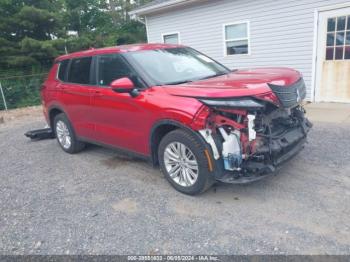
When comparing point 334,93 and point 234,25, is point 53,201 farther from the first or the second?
point 234,25

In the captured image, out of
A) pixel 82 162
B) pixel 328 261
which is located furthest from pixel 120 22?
pixel 328 261

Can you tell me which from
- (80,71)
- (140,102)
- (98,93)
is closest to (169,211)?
(140,102)

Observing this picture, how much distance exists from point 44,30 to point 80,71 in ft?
40.8

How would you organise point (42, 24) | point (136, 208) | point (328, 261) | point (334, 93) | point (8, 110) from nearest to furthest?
1. point (328, 261)
2. point (136, 208)
3. point (334, 93)
4. point (8, 110)
5. point (42, 24)

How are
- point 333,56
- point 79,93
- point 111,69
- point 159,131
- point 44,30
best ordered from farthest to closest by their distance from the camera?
point 44,30
point 333,56
point 79,93
point 111,69
point 159,131

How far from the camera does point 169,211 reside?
11.2 feet

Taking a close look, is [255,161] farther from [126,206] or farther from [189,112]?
[126,206]

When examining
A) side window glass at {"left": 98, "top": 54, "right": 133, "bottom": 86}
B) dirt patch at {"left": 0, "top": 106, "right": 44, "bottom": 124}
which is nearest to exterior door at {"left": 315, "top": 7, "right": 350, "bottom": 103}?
side window glass at {"left": 98, "top": 54, "right": 133, "bottom": 86}

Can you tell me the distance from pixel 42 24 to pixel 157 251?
50.8 feet

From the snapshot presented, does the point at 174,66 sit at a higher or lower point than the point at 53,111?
higher

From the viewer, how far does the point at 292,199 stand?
11.1ft

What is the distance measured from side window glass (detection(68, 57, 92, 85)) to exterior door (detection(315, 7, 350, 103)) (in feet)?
19.6

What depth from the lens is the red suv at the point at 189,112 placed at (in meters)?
3.20

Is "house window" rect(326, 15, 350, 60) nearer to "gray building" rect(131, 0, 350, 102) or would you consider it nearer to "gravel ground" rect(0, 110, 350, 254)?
"gray building" rect(131, 0, 350, 102)
